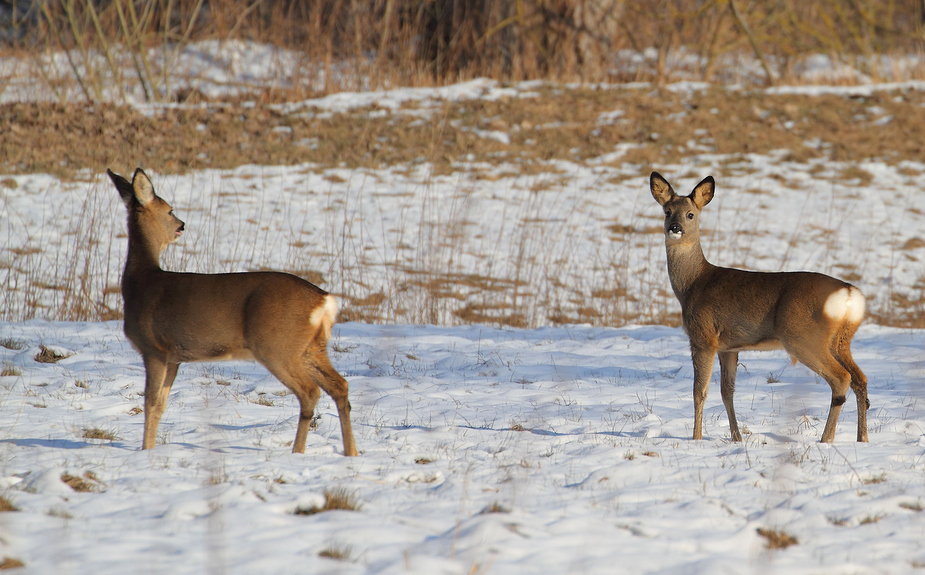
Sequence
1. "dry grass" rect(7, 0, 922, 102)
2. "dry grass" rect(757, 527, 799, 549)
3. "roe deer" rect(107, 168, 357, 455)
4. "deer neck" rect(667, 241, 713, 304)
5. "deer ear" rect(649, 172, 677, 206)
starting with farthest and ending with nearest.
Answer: "dry grass" rect(7, 0, 922, 102)
"deer ear" rect(649, 172, 677, 206)
"deer neck" rect(667, 241, 713, 304)
"roe deer" rect(107, 168, 357, 455)
"dry grass" rect(757, 527, 799, 549)

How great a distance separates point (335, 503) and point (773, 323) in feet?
8.94

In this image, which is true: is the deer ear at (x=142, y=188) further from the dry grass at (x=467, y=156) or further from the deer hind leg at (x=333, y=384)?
the dry grass at (x=467, y=156)

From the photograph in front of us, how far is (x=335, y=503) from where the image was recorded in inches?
139

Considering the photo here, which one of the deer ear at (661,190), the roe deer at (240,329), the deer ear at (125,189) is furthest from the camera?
the deer ear at (661,190)

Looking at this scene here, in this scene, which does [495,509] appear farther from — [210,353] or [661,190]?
[661,190]

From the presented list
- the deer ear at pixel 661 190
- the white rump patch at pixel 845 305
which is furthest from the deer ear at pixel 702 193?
the white rump patch at pixel 845 305

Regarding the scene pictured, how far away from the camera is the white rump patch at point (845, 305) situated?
4805 millimetres

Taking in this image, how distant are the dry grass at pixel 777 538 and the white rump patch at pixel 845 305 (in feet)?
5.88

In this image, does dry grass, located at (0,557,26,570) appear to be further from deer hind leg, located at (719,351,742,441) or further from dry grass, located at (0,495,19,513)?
deer hind leg, located at (719,351,742,441)

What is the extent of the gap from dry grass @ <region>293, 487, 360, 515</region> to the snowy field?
0.10 ft

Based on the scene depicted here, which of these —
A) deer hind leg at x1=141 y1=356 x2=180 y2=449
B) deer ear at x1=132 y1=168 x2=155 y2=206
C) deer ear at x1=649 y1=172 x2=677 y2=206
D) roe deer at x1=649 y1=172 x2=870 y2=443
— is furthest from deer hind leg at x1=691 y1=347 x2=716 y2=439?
deer ear at x1=132 y1=168 x2=155 y2=206

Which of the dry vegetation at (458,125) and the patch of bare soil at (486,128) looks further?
the patch of bare soil at (486,128)

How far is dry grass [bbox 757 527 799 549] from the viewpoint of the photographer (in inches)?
130

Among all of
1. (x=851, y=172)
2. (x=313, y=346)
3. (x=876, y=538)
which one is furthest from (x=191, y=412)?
(x=851, y=172)
